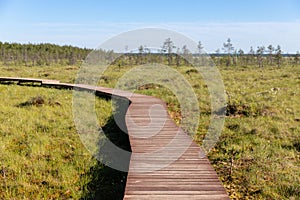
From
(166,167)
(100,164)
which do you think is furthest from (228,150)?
(100,164)

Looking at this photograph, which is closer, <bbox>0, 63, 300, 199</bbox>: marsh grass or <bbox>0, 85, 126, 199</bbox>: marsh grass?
<bbox>0, 85, 126, 199</bbox>: marsh grass

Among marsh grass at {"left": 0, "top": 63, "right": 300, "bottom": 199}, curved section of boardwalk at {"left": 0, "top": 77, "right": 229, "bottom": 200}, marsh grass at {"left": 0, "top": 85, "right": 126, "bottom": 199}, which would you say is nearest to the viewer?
curved section of boardwalk at {"left": 0, "top": 77, "right": 229, "bottom": 200}

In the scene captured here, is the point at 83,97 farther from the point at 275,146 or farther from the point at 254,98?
the point at 275,146

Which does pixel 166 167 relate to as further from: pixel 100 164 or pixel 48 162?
pixel 48 162

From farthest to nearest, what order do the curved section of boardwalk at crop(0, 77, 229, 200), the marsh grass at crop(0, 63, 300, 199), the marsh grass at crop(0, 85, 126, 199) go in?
the marsh grass at crop(0, 63, 300, 199)
the marsh grass at crop(0, 85, 126, 199)
the curved section of boardwalk at crop(0, 77, 229, 200)

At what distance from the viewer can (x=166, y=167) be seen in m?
5.54

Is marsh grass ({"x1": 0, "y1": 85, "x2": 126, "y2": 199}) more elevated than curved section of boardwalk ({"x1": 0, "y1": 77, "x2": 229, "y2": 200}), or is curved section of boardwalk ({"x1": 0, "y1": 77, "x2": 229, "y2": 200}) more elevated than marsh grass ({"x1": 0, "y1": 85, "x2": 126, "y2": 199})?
curved section of boardwalk ({"x1": 0, "y1": 77, "x2": 229, "y2": 200})

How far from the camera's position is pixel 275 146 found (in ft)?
25.6

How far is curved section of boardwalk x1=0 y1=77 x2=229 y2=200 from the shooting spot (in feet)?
14.8

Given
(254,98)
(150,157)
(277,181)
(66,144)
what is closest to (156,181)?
(150,157)

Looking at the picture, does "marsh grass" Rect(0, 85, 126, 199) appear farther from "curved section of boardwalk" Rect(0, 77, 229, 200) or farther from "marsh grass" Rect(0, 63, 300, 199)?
"curved section of boardwalk" Rect(0, 77, 229, 200)

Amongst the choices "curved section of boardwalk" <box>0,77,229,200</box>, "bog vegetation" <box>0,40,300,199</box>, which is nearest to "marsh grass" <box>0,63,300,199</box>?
"bog vegetation" <box>0,40,300,199</box>

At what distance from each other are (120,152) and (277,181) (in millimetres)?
3812

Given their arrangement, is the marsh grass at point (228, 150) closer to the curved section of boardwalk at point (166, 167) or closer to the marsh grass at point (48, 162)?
the marsh grass at point (48, 162)
